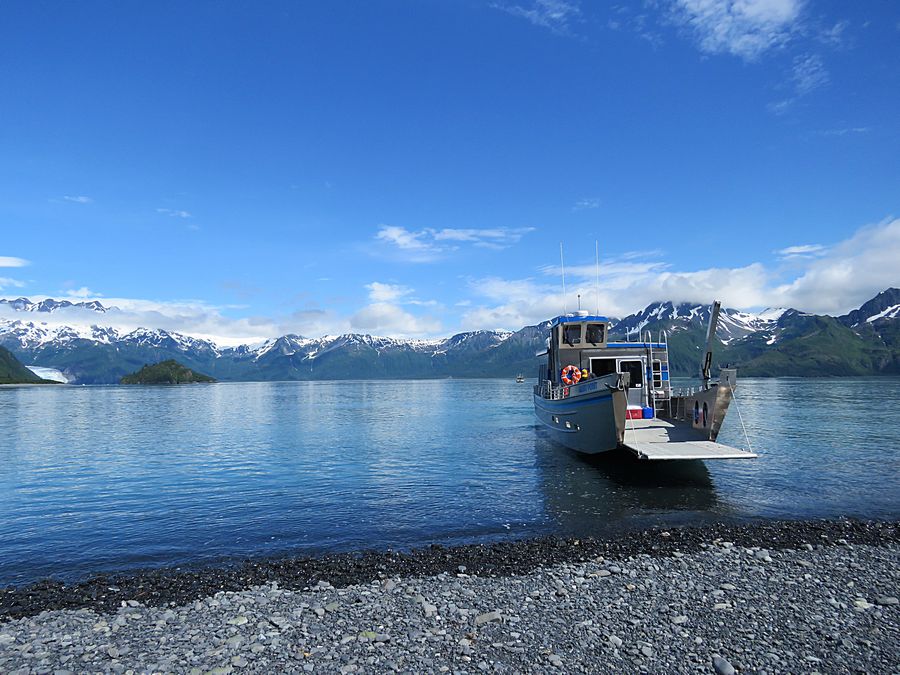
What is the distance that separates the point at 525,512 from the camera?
22.6m

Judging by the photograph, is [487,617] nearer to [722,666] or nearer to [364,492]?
[722,666]

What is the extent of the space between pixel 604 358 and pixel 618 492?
13414 mm

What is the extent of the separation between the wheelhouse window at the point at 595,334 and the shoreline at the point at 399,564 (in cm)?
2108

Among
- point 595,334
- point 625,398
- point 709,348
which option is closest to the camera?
point 625,398

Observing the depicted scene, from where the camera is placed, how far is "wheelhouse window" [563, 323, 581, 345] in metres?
39.3

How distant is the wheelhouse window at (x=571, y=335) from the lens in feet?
129

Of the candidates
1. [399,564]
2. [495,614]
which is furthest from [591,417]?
[495,614]

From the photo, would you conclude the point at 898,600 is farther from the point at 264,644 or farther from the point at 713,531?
the point at 264,644

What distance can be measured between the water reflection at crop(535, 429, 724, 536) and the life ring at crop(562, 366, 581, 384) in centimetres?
472

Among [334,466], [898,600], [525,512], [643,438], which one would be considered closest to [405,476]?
[334,466]

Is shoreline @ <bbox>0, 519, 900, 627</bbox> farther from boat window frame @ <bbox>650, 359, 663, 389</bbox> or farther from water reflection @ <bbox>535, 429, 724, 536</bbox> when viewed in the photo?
boat window frame @ <bbox>650, 359, 663, 389</bbox>

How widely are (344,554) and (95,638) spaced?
7.32 metres

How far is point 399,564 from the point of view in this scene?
15672 mm

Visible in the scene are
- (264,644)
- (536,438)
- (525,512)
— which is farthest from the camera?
(536,438)
